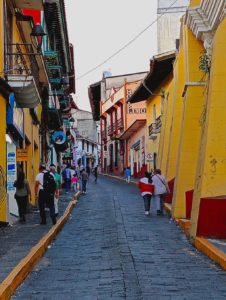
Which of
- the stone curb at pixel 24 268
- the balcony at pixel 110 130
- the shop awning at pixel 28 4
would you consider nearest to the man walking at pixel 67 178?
the shop awning at pixel 28 4

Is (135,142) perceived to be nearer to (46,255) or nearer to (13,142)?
(13,142)

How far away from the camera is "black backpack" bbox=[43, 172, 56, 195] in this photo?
15.5 meters

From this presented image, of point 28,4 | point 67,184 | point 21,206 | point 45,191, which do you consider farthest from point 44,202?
point 67,184

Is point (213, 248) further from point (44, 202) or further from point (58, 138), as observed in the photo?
point (58, 138)

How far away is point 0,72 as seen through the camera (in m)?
14.4

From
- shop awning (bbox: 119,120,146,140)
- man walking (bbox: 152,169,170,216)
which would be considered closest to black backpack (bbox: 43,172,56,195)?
man walking (bbox: 152,169,170,216)

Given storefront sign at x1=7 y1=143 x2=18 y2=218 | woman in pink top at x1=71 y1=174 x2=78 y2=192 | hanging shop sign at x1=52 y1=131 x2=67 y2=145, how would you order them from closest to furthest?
storefront sign at x1=7 y1=143 x2=18 y2=218, woman in pink top at x1=71 y1=174 x2=78 y2=192, hanging shop sign at x1=52 y1=131 x2=67 y2=145

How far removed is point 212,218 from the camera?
39.2ft

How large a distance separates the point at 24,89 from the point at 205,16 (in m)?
5.26

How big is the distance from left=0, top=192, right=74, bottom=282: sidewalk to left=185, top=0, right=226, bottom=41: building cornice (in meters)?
6.18

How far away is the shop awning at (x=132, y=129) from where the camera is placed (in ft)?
149

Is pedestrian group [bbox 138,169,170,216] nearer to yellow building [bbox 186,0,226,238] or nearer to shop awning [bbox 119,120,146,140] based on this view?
yellow building [bbox 186,0,226,238]

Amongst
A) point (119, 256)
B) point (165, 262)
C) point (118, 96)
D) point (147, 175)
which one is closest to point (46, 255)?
point (119, 256)

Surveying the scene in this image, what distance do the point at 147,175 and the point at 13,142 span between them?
14.3 ft
